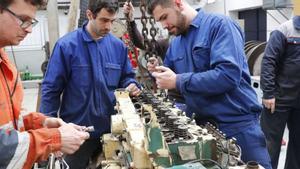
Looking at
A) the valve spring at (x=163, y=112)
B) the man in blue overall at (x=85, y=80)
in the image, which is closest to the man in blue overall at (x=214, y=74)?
the valve spring at (x=163, y=112)

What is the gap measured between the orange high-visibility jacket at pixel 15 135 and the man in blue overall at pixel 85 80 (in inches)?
28.0

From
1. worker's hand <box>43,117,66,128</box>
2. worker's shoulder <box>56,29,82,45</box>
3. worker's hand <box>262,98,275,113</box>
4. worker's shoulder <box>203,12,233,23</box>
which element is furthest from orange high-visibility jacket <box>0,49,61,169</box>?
worker's hand <box>262,98,275,113</box>

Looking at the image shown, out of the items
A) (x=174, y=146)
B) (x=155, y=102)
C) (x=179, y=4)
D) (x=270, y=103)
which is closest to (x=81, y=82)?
(x=155, y=102)

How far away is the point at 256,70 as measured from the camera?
4352 millimetres

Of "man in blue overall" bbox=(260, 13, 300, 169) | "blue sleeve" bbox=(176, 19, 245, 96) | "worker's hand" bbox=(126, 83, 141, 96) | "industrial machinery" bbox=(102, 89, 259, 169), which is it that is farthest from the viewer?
"man in blue overall" bbox=(260, 13, 300, 169)

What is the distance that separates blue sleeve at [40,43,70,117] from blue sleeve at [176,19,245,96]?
2.48 feet

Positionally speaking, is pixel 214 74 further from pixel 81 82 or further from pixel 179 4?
pixel 81 82

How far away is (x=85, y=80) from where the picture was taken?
6.81 feet

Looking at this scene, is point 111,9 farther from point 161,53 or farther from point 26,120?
point 26,120

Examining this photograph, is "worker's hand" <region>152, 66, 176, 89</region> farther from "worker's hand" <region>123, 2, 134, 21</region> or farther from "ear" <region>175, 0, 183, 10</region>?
"worker's hand" <region>123, 2, 134, 21</region>

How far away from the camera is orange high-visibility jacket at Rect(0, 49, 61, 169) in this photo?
3.55 ft

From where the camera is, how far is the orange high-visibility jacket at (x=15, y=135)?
42.6 inches

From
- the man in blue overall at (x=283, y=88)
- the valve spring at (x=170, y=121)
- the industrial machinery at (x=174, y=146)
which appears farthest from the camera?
the man in blue overall at (x=283, y=88)

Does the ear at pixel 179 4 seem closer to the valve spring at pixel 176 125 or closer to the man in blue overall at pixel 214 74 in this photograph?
the man in blue overall at pixel 214 74
